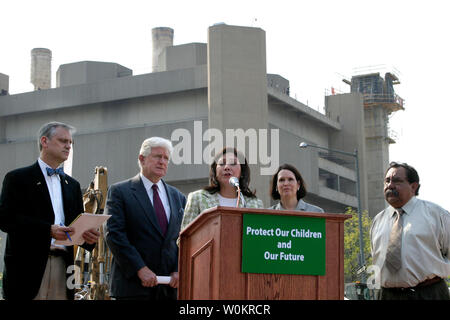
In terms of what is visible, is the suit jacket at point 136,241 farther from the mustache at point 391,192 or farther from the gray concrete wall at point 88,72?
the gray concrete wall at point 88,72

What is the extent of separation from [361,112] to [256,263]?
246ft

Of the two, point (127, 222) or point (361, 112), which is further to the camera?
point (361, 112)

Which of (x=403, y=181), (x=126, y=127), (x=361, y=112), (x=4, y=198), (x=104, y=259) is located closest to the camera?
(x=4, y=198)

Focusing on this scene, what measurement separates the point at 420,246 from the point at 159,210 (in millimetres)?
2443

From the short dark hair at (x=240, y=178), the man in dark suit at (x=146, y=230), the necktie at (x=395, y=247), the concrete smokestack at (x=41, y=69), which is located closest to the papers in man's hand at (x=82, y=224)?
the man in dark suit at (x=146, y=230)

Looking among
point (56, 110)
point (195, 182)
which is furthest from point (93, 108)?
point (195, 182)

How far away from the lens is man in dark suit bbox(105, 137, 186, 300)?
6926mm

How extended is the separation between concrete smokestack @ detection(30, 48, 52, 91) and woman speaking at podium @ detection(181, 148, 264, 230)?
238ft

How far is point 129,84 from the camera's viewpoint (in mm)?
67688

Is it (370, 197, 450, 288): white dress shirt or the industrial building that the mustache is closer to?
(370, 197, 450, 288): white dress shirt

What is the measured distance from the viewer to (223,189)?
742 centimetres

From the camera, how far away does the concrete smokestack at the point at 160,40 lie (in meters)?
74.9
